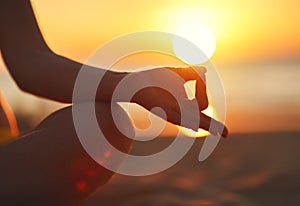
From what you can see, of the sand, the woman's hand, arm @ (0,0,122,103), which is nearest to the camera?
the woman's hand

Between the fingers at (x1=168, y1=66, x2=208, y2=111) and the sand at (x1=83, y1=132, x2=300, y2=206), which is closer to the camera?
the fingers at (x1=168, y1=66, x2=208, y2=111)

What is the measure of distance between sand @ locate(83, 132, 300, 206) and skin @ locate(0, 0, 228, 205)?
1574 millimetres

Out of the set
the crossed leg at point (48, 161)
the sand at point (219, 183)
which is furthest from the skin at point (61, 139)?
the sand at point (219, 183)

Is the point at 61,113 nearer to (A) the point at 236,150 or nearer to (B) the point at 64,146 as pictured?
(B) the point at 64,146

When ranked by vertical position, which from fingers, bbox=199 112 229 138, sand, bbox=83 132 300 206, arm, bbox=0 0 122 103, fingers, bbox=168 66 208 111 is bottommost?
arm, bbox=0 0 122 103

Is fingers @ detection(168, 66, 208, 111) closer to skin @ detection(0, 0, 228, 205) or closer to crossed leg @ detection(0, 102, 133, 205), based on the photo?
skin @ detection(0, 0, 228, 205)

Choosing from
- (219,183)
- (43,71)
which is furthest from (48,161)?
(219,183)

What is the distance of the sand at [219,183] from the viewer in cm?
304

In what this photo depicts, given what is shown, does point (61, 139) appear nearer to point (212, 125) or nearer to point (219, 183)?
point (212, 125)

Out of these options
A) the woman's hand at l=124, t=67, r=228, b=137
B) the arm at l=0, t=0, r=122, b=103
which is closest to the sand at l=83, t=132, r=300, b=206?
the arm at l=0, t=0, r=122, b=103

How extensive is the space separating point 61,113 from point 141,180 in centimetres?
276

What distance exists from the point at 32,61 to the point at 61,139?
15 cm

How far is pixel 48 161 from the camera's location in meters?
0.94

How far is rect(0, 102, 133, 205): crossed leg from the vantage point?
0.93 metres
